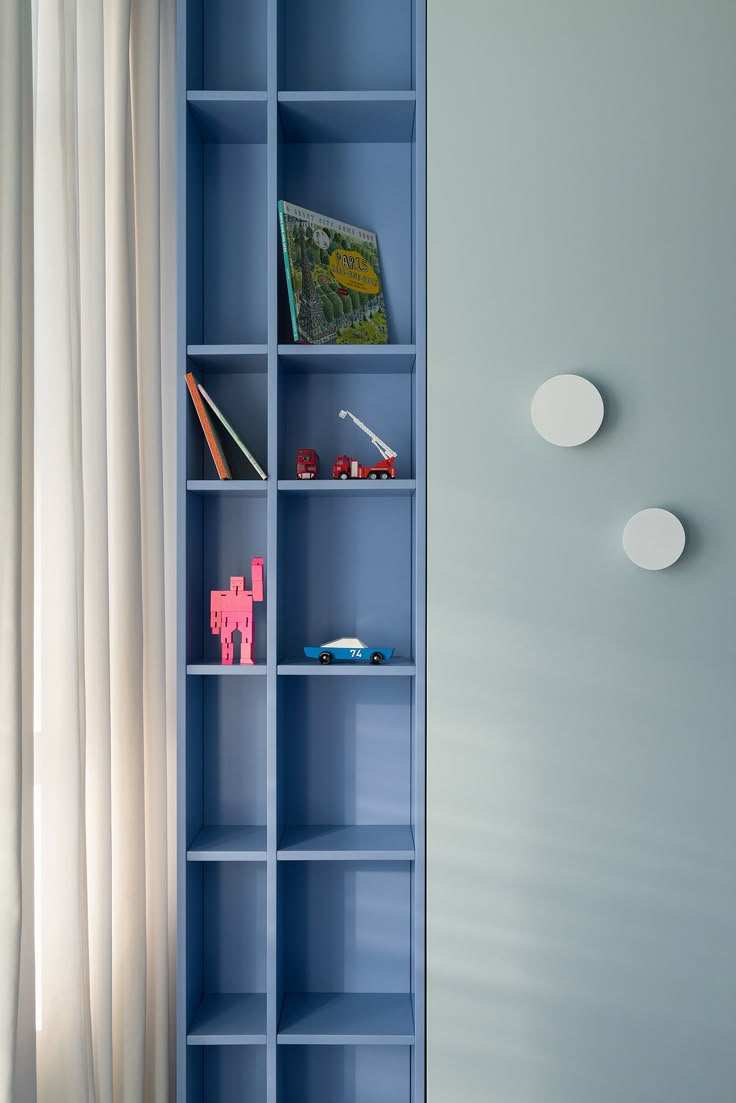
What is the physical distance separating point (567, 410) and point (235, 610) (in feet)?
2.55

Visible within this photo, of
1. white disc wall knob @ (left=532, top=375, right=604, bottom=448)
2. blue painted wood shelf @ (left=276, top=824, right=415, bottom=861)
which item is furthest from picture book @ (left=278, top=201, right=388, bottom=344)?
blue painted wood shelf @ (left=276, top=824, right=415, bottom=861)

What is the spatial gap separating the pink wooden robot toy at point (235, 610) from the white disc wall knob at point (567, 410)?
0.65 metres

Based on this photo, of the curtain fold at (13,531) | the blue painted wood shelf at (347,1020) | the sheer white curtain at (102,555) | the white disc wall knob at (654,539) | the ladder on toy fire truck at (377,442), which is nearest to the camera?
the curtain fold at (13,531)

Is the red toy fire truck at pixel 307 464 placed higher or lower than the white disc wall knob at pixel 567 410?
lower

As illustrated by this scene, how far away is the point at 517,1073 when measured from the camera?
5.08ft

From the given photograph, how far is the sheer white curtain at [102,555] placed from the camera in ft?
4.27

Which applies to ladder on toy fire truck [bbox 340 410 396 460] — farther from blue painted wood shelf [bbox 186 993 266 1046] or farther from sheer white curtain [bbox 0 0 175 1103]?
blue painted wood shelf [bbox 186 993 266 1046]

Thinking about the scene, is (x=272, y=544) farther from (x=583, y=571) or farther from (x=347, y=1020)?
(x=347, y=1020)

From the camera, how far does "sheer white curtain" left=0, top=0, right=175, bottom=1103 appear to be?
130 cm

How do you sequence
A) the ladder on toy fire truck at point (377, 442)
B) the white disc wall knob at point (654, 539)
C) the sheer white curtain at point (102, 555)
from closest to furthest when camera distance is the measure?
the sheer white curtain at point (102, 555)
the white disc wall knob at point (654, 539)
the ladder on toy fire truck at point (377, 442)

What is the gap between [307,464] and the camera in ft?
5.62

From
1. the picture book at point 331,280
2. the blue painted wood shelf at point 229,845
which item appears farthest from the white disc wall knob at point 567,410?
the blue painted wood shelf at point 229,845

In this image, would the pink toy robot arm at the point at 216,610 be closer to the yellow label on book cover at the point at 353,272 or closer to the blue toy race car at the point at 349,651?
the blue toy race car at the point at 349,651

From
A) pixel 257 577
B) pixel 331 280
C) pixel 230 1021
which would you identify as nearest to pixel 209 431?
pixel 257 577
